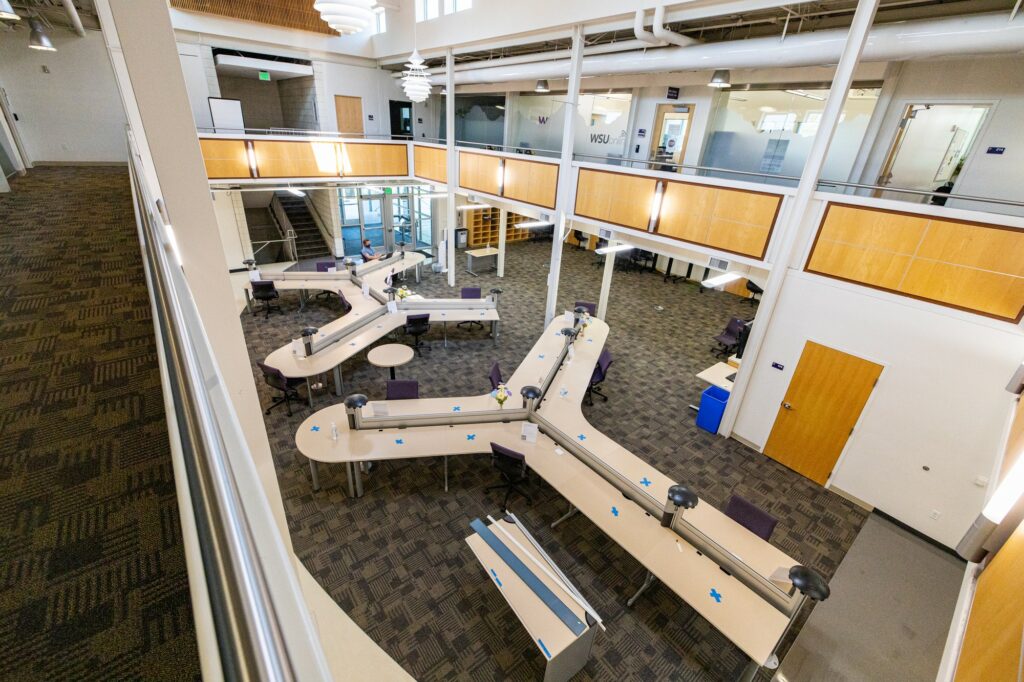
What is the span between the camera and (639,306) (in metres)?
13.9

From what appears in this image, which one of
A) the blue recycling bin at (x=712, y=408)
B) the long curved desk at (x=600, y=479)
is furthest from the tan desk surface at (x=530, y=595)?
the blue recycling bin at (x=712, y=408)

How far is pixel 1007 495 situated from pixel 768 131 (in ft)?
37.3

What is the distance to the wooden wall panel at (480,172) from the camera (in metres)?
12.1

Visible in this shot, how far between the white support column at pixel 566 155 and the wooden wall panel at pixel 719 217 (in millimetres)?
2461

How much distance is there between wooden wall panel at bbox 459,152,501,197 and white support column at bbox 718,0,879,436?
751 centimetres

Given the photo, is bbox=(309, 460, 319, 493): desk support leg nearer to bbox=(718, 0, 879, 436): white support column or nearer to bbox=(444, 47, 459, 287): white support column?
bbox=(718, 0, 879, 436): white support column

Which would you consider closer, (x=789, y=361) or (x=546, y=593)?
(x=546, y=593)

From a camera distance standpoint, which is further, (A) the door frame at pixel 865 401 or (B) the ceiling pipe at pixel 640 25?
(B) the ceiling pipe at pixel 640 25

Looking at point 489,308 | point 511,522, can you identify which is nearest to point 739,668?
point 511,522

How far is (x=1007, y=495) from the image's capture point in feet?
8.71

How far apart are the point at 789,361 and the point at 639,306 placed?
6.88m

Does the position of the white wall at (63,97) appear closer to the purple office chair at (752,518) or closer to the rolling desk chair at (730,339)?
the purple office chair at (752,518)

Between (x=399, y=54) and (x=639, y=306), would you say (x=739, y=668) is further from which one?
(x=399, y=54)

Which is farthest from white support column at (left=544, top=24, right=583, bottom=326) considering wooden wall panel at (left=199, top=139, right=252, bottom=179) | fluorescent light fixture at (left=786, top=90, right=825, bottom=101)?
wooden wall panel at (left=199, top=139, right=252, bottom=179)
